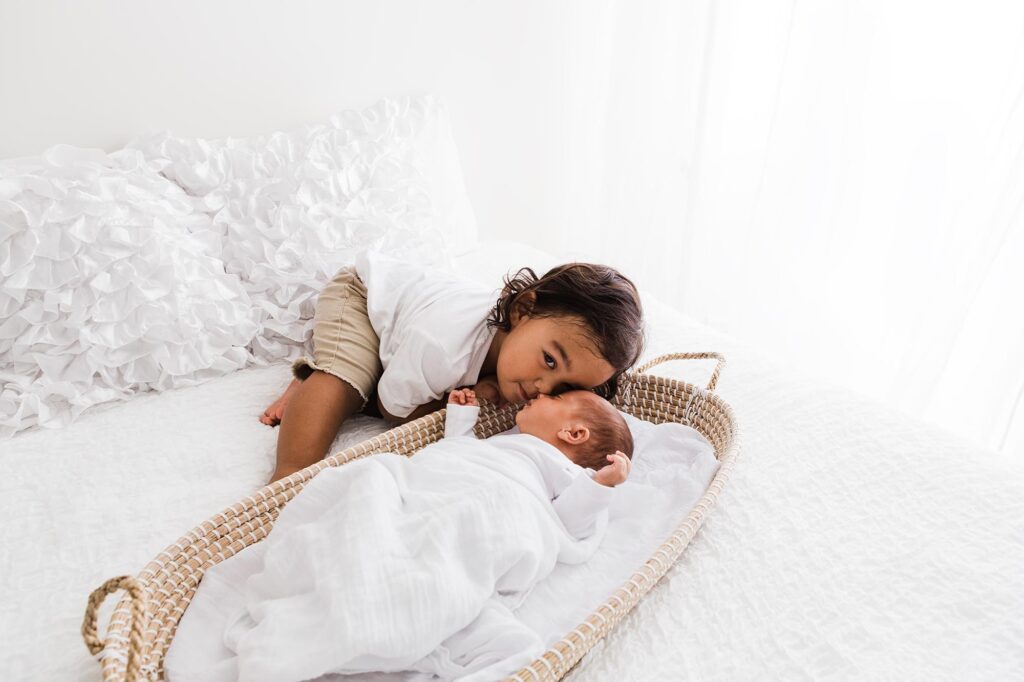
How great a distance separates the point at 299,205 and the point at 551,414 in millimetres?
706

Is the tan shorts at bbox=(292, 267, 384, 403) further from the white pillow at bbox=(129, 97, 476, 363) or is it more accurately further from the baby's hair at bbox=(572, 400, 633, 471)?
the baby's hair at bbox=(572, 400, 633, 471)

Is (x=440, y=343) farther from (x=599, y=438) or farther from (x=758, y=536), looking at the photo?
(x=758, y=536)

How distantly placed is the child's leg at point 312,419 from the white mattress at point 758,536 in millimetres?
45

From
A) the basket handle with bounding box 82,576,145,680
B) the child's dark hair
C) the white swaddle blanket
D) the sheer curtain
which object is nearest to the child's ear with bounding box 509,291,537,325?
the child's dark hair

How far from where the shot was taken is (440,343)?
115 cm

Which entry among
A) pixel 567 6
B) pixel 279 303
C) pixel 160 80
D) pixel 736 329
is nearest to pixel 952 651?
pixel 279 303

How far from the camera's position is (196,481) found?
38.7 inches

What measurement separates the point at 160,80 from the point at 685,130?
4.67 ft

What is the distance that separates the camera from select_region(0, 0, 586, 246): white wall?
1.25m

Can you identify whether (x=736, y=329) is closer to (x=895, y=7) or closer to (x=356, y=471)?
(x=895, y=7)

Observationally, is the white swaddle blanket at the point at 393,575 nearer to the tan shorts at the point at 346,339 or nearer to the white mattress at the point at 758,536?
the white mattress at the point at 758,536

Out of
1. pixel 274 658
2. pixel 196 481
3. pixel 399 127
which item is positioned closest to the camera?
pixel 274 658

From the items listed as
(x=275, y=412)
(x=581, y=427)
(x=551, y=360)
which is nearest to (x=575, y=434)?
(x=581, y=427)

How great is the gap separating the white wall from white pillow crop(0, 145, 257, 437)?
0.52ft
